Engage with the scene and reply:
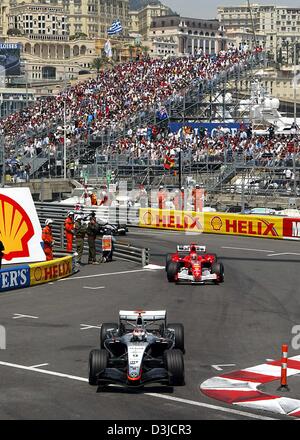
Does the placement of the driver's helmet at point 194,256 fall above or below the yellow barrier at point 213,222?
above

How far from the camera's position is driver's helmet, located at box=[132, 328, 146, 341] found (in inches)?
613

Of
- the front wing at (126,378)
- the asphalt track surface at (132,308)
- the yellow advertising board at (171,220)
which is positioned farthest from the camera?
the yellow advertising board at (171,220)

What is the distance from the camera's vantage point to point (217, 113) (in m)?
69.7

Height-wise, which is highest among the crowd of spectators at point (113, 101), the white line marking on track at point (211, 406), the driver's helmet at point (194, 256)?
the crowd of spectators at point (113, 101)

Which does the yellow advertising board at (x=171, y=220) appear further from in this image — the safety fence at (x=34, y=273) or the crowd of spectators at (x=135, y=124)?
the safety fence at (x=34, y=273)

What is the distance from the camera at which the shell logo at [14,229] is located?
29328mm

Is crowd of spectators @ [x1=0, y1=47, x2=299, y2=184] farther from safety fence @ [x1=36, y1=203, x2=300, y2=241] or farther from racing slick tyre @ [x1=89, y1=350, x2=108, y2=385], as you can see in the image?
racing slick tyre @ [x1=89, y1=350, x2=108, y2=385]

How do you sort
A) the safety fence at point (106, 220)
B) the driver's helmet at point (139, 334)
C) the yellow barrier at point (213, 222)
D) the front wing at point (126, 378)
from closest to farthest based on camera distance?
the front wing at point (126, 378) → the driver's helmet at point (139, 334) → the safety fence at point (106, 220) → the yellow barrier at point (213, 222)

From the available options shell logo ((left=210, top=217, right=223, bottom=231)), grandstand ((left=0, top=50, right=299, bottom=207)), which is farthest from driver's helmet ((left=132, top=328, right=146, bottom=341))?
grandstand ((left=0, top=50, right=299, bottom=207))

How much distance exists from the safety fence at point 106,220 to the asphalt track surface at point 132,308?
508 millimetres

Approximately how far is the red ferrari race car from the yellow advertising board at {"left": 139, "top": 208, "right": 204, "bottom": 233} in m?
15.4

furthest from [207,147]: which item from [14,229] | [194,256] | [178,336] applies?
[178,336]

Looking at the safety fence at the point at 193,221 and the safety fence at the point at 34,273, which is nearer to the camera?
the safety fence at the point at 34,273

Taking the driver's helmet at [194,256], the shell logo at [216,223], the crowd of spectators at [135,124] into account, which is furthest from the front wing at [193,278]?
the crowd of spectators at [135,124]
